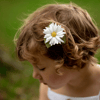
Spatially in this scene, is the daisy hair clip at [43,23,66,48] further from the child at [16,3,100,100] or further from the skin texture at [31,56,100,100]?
the skin texture at [31,56,100,100]

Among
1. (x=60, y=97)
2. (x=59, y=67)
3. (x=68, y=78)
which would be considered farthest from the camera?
(x=60, y=97)

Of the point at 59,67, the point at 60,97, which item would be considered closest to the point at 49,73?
the point at 59,67

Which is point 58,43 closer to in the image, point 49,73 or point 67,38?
point 67,38

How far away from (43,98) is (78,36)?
3.05 feet

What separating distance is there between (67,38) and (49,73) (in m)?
0.34

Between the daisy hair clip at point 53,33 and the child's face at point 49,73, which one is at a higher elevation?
the daisy hair clip at point 53,33

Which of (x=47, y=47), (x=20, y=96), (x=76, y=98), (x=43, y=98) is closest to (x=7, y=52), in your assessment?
(x=20, y=96)

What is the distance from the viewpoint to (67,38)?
4.61 feet

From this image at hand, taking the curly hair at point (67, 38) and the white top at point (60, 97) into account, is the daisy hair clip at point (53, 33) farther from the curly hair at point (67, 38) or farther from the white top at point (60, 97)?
the white top at point (60, 97)

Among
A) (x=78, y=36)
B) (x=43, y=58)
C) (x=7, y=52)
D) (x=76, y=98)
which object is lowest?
(x=76, y=98)

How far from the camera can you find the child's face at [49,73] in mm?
1483

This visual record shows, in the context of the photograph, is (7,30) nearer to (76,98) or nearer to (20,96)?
(20,96)

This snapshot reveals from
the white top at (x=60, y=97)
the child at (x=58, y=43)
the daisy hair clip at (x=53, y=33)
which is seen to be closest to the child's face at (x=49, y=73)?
the child at (x=58, y=43)

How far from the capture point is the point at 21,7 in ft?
16.7
